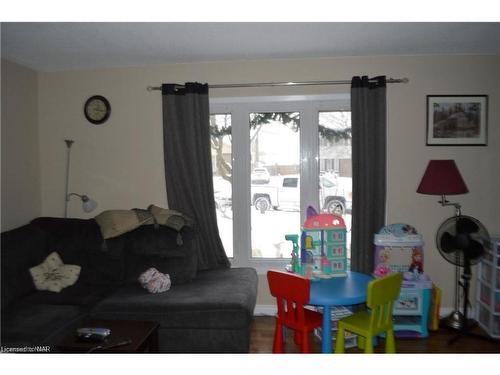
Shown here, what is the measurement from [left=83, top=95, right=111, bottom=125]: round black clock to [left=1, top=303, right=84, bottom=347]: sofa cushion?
1.83 m

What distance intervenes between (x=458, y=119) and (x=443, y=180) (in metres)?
0.75

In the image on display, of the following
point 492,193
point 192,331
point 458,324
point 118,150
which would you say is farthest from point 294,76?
point 458,324

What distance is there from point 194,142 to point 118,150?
85 centimetres

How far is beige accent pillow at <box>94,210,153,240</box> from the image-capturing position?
325cm

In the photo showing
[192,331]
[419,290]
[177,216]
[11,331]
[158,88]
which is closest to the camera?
[11,331]

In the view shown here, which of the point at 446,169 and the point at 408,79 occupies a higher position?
the point at 408,79

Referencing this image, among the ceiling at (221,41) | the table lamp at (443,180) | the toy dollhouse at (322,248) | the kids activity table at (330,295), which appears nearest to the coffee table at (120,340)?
the kids activity table at (330,295)

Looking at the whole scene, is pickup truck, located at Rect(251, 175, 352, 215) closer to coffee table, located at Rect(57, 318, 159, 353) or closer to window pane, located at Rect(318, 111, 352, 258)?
window pane, located at Rect(318, 111, 352, 258)

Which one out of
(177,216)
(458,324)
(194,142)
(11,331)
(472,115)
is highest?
(472,115)

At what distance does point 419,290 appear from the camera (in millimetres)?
3016

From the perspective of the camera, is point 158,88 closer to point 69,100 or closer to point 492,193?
point 69,100

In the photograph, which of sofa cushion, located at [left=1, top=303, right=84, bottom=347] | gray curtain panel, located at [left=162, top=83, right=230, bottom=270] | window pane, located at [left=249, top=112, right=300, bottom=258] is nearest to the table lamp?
window pane, located at [left=249, top=112, right=300, bottom=258]

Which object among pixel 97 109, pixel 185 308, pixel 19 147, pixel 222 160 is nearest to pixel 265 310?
pixel 185 308

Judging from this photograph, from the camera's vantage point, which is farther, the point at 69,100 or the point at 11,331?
the point at 69,100
